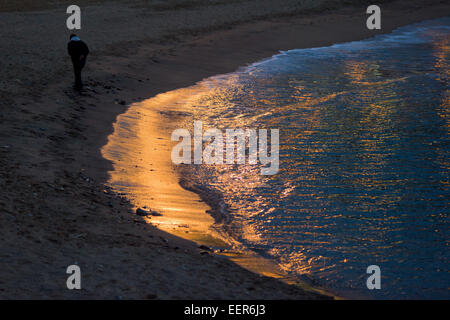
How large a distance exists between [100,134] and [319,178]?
4.92 m

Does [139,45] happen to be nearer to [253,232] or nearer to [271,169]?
[271,169]

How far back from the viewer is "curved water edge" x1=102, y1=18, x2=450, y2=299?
7.39 m

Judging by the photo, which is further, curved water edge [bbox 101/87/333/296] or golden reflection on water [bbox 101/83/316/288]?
golden reflection on water [bbox 101/83/316/288]

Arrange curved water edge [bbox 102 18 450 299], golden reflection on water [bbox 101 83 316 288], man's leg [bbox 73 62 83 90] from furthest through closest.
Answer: man's leg [bbox 73 62 83 90], golden reflection on water [bbox 101 83 316 288], curved water edge [bbox 102 18 450 299]

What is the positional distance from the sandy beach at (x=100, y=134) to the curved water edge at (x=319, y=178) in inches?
26.6

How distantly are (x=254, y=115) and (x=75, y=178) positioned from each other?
23.2 feet

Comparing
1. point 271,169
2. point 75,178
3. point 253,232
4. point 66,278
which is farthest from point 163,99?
point 66,278

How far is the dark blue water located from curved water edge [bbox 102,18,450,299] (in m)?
0.03

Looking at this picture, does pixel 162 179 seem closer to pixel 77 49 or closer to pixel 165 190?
pixel 165 190

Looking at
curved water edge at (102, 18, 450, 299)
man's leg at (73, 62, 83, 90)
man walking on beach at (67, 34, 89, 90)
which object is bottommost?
curved water edge at (102, 18, 450, 299)

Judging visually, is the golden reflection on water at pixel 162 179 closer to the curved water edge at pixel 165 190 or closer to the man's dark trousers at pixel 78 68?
the curved water edge at pixel 165 190

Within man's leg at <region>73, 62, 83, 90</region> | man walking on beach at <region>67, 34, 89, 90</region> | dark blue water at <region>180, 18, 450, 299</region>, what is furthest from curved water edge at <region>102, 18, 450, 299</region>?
man walking on beach at <region>67, 34, 89, 90</region>

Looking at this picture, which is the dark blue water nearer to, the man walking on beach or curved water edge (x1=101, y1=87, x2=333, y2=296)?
curved water edge (x1=101, y1=87, x2=333, y2=296)

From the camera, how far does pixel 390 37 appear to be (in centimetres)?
2830
